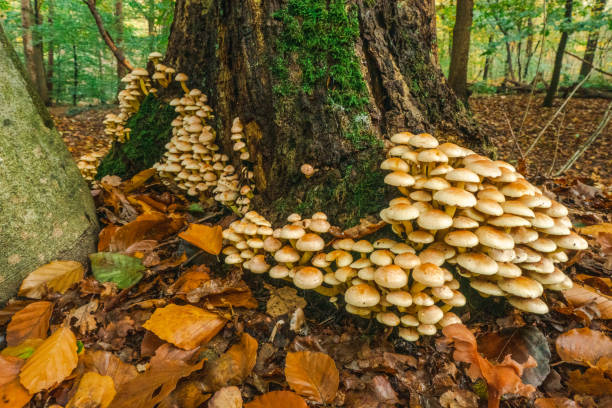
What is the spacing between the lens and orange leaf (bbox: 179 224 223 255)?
8.16 feet

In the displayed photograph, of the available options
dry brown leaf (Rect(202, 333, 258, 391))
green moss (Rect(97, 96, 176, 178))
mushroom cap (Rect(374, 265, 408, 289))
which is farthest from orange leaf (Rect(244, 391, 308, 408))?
green moss (Rect(97, 96, 176, 178))

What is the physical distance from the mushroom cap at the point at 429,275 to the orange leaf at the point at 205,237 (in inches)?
58.6

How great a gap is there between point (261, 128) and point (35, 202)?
1763mm

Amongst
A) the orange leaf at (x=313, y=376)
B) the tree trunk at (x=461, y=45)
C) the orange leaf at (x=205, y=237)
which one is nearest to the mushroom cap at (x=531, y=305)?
the orange leaf at (x=313, y=376)

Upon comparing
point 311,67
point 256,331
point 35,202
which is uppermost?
point 311,67

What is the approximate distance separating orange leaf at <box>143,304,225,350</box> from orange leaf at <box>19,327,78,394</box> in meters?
0.39

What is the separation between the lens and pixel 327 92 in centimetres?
258

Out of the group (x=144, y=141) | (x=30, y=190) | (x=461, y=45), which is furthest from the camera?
(x=461, y=45)

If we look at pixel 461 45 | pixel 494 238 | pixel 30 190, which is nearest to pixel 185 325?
pixel 30 190

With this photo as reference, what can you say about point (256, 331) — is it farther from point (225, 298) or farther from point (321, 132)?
point (321, 132)

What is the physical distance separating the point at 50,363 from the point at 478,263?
2.39m

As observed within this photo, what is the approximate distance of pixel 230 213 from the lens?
329cm

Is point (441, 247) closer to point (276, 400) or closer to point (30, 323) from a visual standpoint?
point (276, 400)

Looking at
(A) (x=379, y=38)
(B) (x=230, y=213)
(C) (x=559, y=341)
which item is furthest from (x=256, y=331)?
(A) (x=379, y=38)
